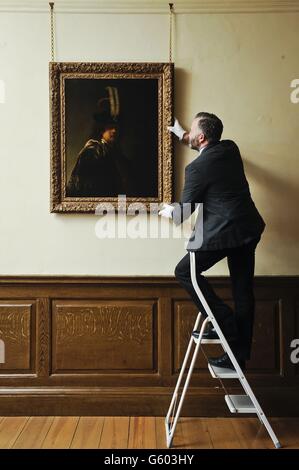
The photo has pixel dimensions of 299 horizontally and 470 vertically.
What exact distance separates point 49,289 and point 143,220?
0.73m

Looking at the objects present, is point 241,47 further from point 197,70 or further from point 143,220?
point 143,220

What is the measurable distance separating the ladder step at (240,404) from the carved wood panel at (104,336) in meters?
0.56

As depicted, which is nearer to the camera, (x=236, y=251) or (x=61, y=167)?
(x=236, y=251)

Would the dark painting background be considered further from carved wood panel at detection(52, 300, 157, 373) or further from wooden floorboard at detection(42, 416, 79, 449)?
wooden floorboard at detection(42, 416, 79, 449)

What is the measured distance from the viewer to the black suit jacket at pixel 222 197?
8.01 ft

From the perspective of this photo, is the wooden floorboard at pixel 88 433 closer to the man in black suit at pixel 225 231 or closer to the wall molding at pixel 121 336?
the wall molding at pixel 121 336

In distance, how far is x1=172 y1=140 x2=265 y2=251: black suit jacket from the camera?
2441mm

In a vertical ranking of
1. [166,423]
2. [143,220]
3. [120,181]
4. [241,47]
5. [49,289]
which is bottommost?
[166,423]

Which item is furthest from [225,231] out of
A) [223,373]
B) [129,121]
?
[129,121]

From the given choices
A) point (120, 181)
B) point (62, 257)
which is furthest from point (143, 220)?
point (62, 257)

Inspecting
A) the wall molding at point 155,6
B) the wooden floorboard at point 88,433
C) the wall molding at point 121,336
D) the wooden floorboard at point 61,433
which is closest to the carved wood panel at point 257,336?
the wall molding at point 121,336

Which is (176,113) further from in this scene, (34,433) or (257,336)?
(34,433)

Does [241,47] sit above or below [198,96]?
above

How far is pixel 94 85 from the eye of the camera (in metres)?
2.91
